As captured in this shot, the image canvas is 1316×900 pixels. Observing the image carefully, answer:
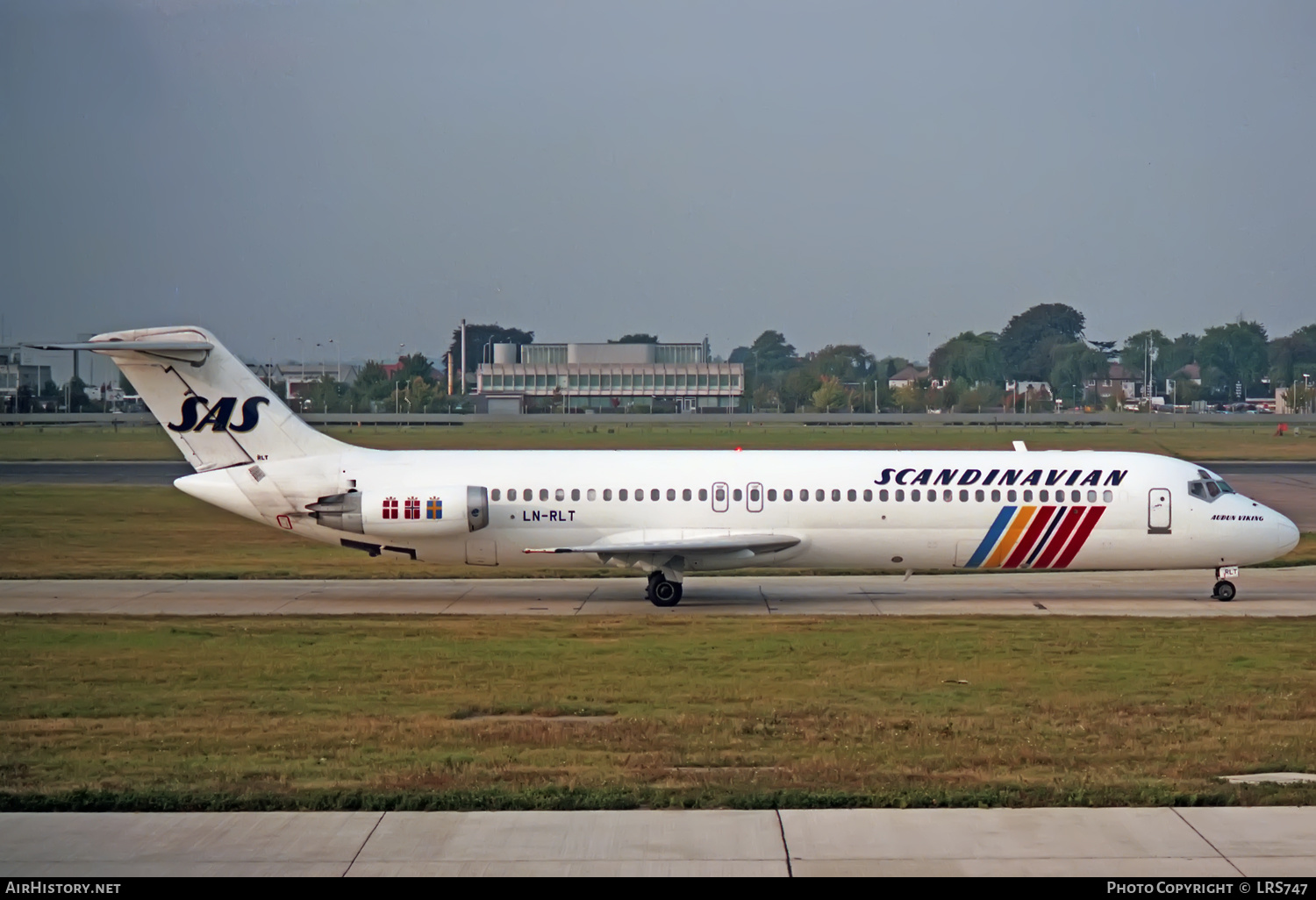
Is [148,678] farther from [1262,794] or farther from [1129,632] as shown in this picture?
[1129,632]

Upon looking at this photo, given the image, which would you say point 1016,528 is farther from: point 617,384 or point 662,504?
point 617,384

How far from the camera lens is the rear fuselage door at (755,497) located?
2744cm

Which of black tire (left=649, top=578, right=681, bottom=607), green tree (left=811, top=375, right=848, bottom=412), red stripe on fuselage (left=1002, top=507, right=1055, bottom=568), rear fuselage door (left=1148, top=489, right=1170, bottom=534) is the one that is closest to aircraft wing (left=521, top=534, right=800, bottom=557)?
black tire (left=649, top=578, right=681, bottom=607)

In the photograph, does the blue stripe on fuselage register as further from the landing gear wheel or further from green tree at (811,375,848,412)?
green tree at (811,375,848,412)

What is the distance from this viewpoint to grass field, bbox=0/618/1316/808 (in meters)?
12.3

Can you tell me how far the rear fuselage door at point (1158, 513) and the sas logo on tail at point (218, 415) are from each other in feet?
55.6

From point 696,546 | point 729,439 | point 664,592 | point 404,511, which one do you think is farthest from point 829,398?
point 404,511

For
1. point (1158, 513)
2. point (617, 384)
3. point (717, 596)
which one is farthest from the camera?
point (617, 384)

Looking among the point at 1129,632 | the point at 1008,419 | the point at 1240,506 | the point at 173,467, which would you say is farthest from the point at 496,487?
the point at 1008,419

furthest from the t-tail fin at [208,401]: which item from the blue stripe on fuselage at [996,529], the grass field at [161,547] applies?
the blue stripe on fuselage at [996,529]

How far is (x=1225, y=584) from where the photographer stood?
91.9ft

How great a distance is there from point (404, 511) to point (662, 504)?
15.7 ft
